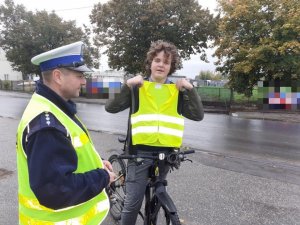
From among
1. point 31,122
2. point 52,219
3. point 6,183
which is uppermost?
point 31,122

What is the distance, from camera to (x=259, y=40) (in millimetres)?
17141

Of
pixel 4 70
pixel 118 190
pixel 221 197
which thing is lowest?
pixel 221 197

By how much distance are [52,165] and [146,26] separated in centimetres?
2070

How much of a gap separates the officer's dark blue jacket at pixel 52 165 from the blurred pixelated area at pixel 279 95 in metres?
17.6

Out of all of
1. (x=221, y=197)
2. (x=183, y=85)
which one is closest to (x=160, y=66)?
(x=183, y=85)

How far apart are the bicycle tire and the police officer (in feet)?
5.82

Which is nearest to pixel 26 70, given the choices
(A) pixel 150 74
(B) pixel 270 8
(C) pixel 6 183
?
(B) pixel 270 8

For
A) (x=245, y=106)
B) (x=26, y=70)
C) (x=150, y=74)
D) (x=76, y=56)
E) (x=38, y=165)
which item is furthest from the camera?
(x=26, y=70)

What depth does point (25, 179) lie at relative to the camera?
180 cm

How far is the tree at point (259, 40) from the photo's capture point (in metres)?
16.1

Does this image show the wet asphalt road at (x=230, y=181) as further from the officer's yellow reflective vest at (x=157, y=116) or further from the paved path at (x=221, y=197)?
the officer's yellow reflective vest at (x=157, y=116)

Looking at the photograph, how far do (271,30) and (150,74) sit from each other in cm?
1525

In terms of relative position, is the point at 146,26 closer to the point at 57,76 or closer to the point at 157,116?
the point at 157,116

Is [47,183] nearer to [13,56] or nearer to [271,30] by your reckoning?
[271,30]
